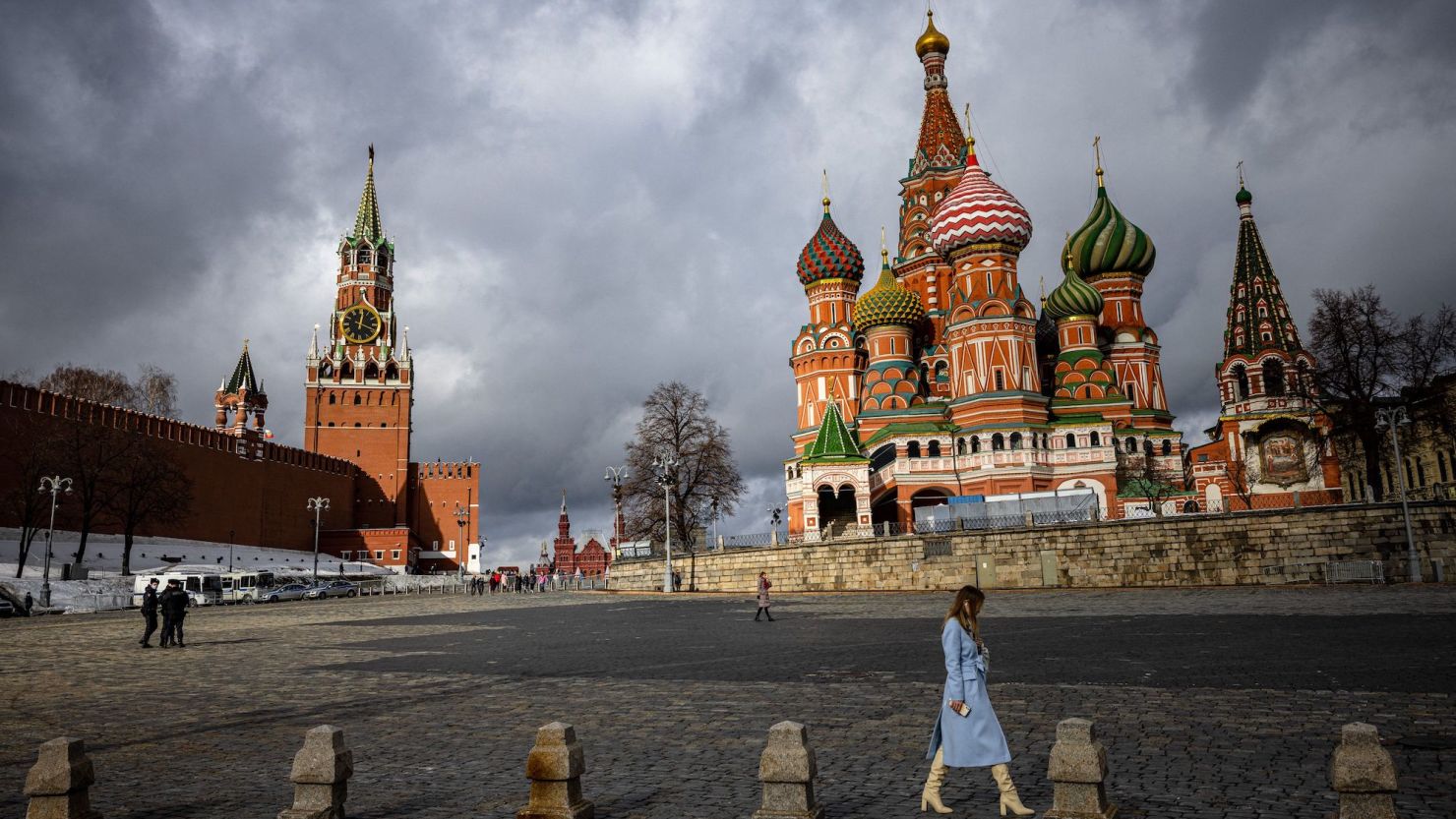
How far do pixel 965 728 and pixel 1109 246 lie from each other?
5348 cm

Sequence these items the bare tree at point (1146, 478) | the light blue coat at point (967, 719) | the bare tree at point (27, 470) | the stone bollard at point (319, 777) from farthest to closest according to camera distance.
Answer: the bare tree at point (1146, 478), the bare tree at point (27, 470), the light blue coat at point (967, 719), the stone bollard at point (319, 777)

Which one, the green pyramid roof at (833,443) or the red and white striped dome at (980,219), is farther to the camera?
the red and white striped dome at (980,219)

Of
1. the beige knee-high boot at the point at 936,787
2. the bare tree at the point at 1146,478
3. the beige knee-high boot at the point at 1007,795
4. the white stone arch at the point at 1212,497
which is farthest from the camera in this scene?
the bare tree at the point at 1146,478

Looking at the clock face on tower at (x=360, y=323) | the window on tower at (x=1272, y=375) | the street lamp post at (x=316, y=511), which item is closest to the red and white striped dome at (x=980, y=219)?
the window on tower at (x=1272, y=375)

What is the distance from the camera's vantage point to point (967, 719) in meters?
5.68

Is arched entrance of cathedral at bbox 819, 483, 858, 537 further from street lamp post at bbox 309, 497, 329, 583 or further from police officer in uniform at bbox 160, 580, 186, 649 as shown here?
police officer in uniform at bbox 160, 580, 186, 649

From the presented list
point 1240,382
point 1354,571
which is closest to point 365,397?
point 1240,382

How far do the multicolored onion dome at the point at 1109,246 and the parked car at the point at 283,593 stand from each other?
144ft

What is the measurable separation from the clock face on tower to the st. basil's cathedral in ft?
150

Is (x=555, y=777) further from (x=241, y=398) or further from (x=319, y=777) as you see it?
(x=241, y=398)

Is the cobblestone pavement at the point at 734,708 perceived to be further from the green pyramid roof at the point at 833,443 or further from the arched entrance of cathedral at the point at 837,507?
the arched entrance of cathedral at the point at 837,507

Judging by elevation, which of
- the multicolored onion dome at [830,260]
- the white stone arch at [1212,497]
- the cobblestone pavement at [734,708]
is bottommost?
the cobblestone pavement at [734,708]

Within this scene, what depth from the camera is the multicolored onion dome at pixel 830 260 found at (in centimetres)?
5594

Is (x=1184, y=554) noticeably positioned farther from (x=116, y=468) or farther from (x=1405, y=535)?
(x=116, y=468)
